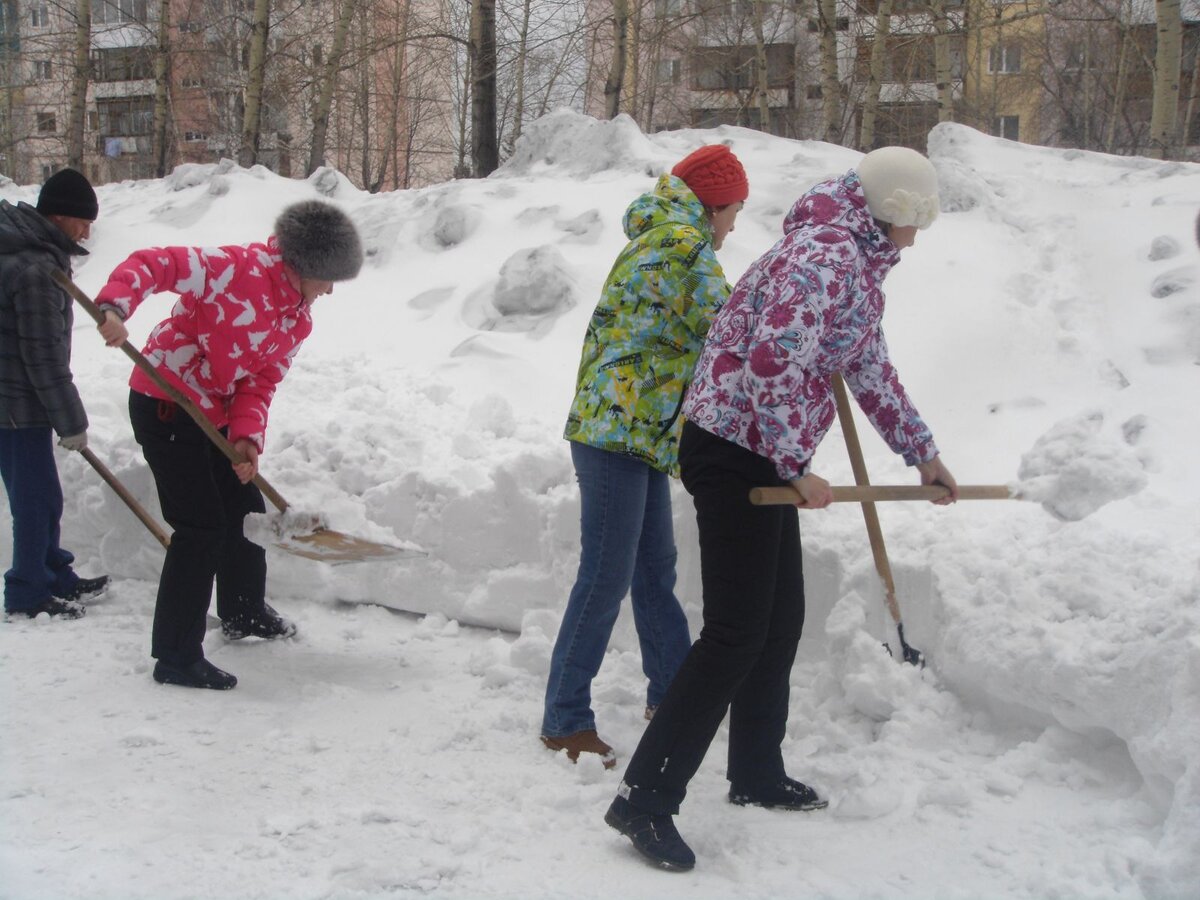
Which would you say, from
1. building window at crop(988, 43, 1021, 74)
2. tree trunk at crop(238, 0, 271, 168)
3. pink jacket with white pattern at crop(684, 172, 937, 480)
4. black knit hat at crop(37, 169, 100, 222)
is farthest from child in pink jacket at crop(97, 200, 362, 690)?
building window at crop(988, 43, 1021, 74)

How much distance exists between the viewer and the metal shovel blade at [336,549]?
3.47 metres

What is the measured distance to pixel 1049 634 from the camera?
2.76 meters

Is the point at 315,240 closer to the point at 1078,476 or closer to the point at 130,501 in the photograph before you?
the point at 130,501

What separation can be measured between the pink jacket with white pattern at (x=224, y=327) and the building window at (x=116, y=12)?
1362cm

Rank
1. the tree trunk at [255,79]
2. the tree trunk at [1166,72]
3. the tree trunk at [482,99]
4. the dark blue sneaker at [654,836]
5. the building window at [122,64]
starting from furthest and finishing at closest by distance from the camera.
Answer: the building window at [122,64], the tree trunk at [255,79], the tree trunk at [482,99], the tree trunk at [1166,72], the dark blue sneaker at [654,836]

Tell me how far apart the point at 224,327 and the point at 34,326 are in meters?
0.88

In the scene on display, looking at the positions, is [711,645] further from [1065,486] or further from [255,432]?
[255,432]

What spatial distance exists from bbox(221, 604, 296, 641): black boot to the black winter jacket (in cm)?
88

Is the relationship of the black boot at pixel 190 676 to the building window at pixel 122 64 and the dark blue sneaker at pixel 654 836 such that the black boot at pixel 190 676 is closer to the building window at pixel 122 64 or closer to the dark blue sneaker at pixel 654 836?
the dark blue sneaker at pixel 654 836

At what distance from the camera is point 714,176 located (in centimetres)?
265

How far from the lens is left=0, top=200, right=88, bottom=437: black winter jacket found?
140 inches

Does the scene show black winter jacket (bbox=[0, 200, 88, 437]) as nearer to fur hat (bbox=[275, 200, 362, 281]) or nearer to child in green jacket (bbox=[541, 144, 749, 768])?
fur hat (bbox=[275, 200, 362, 281])

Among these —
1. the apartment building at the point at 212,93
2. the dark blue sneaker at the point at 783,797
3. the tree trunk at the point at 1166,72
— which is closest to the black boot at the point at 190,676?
the dark blue sneaker at the point at 783,797

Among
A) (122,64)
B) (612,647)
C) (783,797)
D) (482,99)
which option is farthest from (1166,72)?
(122,64)
